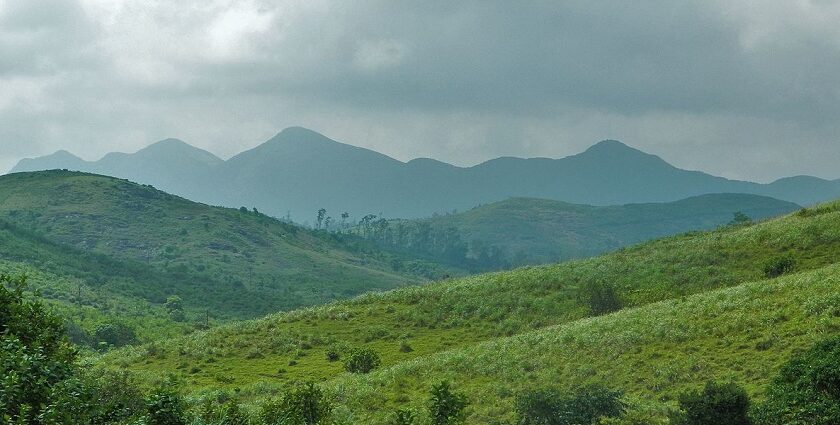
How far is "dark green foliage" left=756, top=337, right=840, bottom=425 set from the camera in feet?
80.0

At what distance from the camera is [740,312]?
41.8 metres

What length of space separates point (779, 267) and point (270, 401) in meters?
43.3

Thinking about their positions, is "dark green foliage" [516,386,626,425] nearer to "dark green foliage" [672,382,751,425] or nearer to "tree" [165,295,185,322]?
"dark green foliage" [672,382,751,425]

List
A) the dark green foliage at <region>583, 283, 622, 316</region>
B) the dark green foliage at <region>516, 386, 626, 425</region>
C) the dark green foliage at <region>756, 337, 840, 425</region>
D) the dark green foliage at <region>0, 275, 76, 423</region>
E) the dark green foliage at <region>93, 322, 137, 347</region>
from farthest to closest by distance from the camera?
the dark green foliage at <region>93, 322, 137, 347</region>
the dark green foliage at <region>583, 283, 622, 316</region>
the dark green foliage at <region>516, 386, 626, 425</region>
the dark green foliage at <region>756, 337, 840, 425</region>
the dark green foliage at <region>0, 275, 76, 423</region>

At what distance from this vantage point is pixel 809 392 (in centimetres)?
2539

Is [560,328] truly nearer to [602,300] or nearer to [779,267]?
[602,300]

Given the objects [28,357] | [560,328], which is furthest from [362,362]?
[28,357]

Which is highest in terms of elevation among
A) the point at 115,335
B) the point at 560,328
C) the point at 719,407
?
the point at 560,328

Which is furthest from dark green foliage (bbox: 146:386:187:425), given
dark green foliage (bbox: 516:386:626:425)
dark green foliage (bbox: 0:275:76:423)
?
dark green foliage (bbox: 516:386:626:425)

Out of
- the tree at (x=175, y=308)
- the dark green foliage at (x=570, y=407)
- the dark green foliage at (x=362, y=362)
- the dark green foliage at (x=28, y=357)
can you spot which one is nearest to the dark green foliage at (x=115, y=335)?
the tree at (x=175, y=308)

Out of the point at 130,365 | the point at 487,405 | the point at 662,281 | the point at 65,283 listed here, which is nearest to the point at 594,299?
the point at 662,281

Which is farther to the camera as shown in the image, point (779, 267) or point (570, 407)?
point (779, 267)

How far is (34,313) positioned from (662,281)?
5359 centimetres

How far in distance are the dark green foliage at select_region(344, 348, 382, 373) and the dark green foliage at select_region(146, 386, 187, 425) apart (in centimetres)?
3416
